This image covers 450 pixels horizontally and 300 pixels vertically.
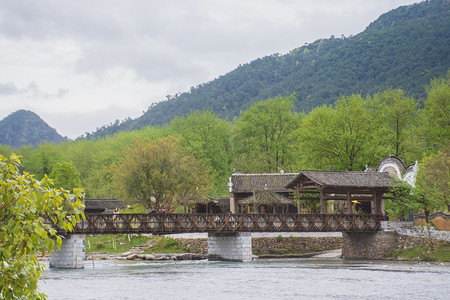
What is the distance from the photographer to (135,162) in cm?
5800

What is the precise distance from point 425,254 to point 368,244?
235 inches

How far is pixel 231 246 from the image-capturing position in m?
43.1

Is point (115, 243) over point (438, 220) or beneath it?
beneath

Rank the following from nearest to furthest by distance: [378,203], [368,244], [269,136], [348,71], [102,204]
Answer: [368,244]
[378,203]
[269,136]
[102,204]
[348,71]

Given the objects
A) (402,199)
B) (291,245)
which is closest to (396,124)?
(402,199)

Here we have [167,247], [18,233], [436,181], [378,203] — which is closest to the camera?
[18,233]

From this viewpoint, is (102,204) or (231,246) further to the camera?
(102,204)

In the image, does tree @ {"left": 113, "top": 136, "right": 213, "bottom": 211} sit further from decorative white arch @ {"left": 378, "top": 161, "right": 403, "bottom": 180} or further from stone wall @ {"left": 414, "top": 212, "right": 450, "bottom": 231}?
stone wall @ {"left": 414, "top": 212, "right": 450, "bottom": 231}

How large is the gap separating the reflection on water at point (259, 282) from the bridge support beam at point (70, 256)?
68.0 inches

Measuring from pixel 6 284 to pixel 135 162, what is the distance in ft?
167

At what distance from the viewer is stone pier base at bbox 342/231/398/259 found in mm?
42312

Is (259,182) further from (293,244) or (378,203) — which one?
(378,203)

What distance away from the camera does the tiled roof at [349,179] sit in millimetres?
42438

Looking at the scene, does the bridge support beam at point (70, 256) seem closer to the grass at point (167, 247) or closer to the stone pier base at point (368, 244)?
the grass at point (167, 247)
